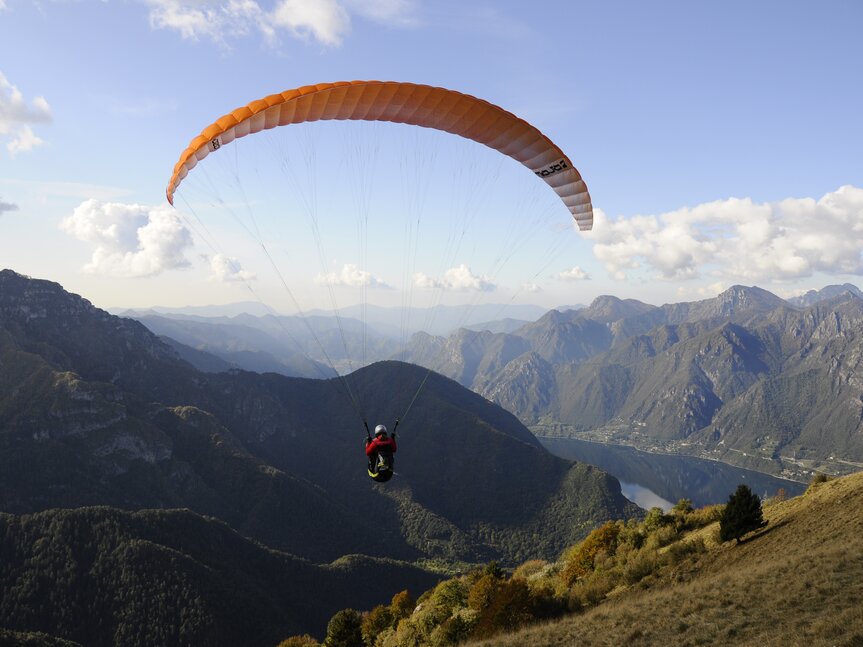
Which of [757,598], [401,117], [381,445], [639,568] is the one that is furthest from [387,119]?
[639,568]

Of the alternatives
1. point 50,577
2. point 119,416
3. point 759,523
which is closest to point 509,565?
point 50,577

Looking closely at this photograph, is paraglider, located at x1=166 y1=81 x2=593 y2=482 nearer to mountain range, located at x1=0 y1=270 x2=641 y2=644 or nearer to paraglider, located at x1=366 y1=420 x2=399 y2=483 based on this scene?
paraglider, located at x1=366 y1=420 x2=399 y2=483

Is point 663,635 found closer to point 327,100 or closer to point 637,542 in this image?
point 637,542

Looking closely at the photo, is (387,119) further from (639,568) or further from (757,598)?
(639,568)

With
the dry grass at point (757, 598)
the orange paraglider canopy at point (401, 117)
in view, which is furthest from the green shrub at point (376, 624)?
the orange paraglider canopy at point (401, 117)

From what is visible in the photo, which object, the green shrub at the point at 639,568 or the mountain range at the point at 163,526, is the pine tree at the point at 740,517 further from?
the mountain range at the point at 163,526

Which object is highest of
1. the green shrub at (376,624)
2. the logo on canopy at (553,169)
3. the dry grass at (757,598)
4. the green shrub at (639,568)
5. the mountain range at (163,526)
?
the logo on canopy at (553,169)

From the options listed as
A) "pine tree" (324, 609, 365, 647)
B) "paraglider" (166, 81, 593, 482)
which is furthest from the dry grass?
"pine tree" (324, 609, 365, 647)
